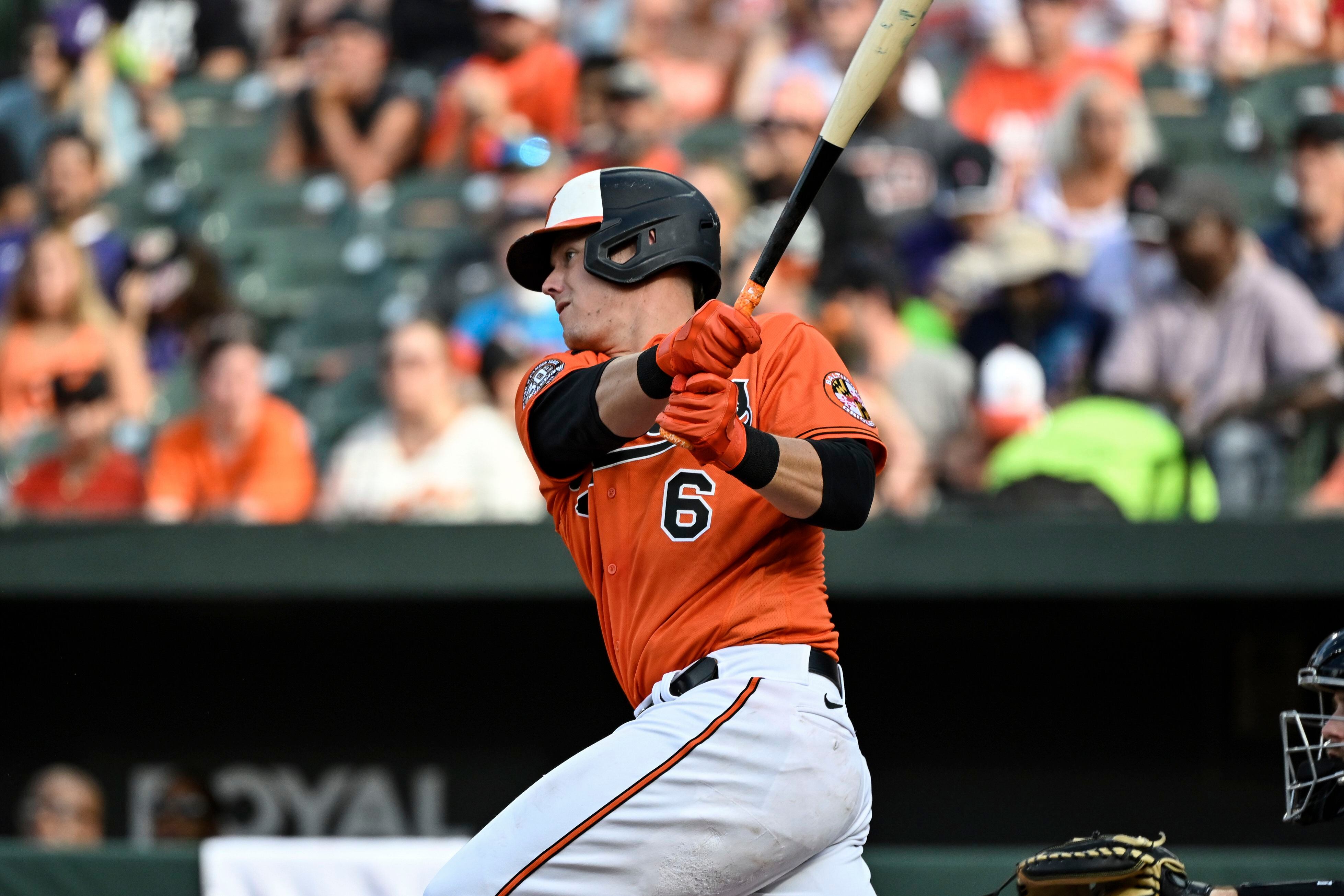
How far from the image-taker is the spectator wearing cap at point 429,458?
541 cm

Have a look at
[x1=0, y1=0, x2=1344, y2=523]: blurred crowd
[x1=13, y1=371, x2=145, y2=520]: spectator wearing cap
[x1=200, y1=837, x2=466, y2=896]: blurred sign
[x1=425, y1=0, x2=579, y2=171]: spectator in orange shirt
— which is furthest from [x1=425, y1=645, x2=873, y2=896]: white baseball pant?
[x1=425, y1=0, x2=579, y2=171]: spectator in orange shirt

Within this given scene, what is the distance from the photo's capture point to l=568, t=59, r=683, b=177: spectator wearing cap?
6598 millimetres

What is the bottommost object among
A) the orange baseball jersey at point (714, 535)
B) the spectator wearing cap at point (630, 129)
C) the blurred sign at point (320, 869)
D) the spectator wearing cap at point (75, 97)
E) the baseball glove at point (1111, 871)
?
the blurred sign at point (320, 869)

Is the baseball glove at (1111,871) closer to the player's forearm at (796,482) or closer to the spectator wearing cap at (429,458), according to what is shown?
the player's forearm at (796,482)

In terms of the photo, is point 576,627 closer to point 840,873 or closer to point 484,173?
point 484,173

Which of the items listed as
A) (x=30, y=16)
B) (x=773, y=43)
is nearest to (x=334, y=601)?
(x=773, y=43)

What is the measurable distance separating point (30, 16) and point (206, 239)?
6.50ft

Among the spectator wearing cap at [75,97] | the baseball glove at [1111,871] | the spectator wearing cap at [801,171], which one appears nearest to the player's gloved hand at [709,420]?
the baseball glove at [1111,871]

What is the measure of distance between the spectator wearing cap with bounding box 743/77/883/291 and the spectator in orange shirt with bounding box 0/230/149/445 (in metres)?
2.73

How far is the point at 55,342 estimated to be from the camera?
249 inches

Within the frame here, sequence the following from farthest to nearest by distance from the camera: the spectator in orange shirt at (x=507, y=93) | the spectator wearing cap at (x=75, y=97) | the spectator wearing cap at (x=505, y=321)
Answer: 1. the spectator wearing cap at (x=75, y=97)
2. the spectator in orange shirt at (x=507, y=93)
3. the spectator wearing cap at (x=505, y=321)

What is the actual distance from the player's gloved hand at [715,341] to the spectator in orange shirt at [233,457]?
141 inches

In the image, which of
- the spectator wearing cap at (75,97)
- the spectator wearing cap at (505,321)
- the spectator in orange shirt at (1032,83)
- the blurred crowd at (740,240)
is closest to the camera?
the blurred crowd at (740,240)

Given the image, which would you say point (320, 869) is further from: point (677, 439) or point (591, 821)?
point (677, 439)
